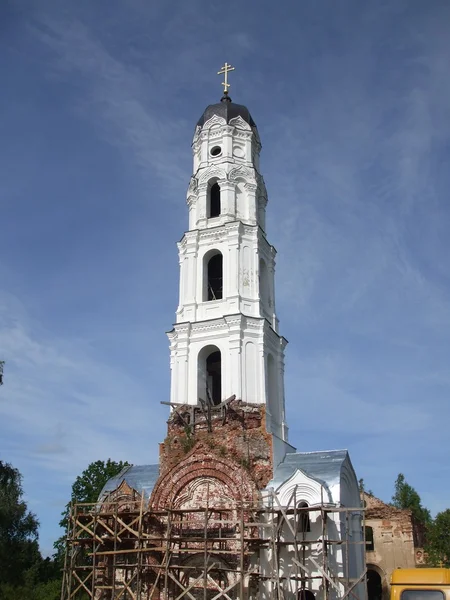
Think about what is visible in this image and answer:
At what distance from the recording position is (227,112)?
29172 millimetres

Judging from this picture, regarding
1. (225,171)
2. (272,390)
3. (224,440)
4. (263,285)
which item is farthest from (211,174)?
(224,440)

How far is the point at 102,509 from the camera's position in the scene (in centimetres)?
2245

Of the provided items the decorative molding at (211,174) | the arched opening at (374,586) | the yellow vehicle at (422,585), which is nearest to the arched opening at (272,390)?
the decorative molding at (211,174)

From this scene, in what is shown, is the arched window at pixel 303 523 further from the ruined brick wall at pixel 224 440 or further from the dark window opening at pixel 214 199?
the dark window opening at pixel 214 199

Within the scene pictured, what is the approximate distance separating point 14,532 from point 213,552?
1100 cm

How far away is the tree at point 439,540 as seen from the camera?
25.7 meters

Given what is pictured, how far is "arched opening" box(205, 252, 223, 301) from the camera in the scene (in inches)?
1037

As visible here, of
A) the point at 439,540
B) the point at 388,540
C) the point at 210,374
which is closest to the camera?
the point at 210,374

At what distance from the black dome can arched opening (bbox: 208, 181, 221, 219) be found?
3273 mm

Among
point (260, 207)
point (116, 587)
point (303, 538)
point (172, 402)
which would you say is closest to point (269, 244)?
point (260, 207)

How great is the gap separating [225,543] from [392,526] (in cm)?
1231

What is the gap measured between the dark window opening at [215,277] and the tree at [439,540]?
12.7 meters

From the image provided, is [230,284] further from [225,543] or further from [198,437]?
[225,543]

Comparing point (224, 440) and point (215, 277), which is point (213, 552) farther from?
point (215, 277)
